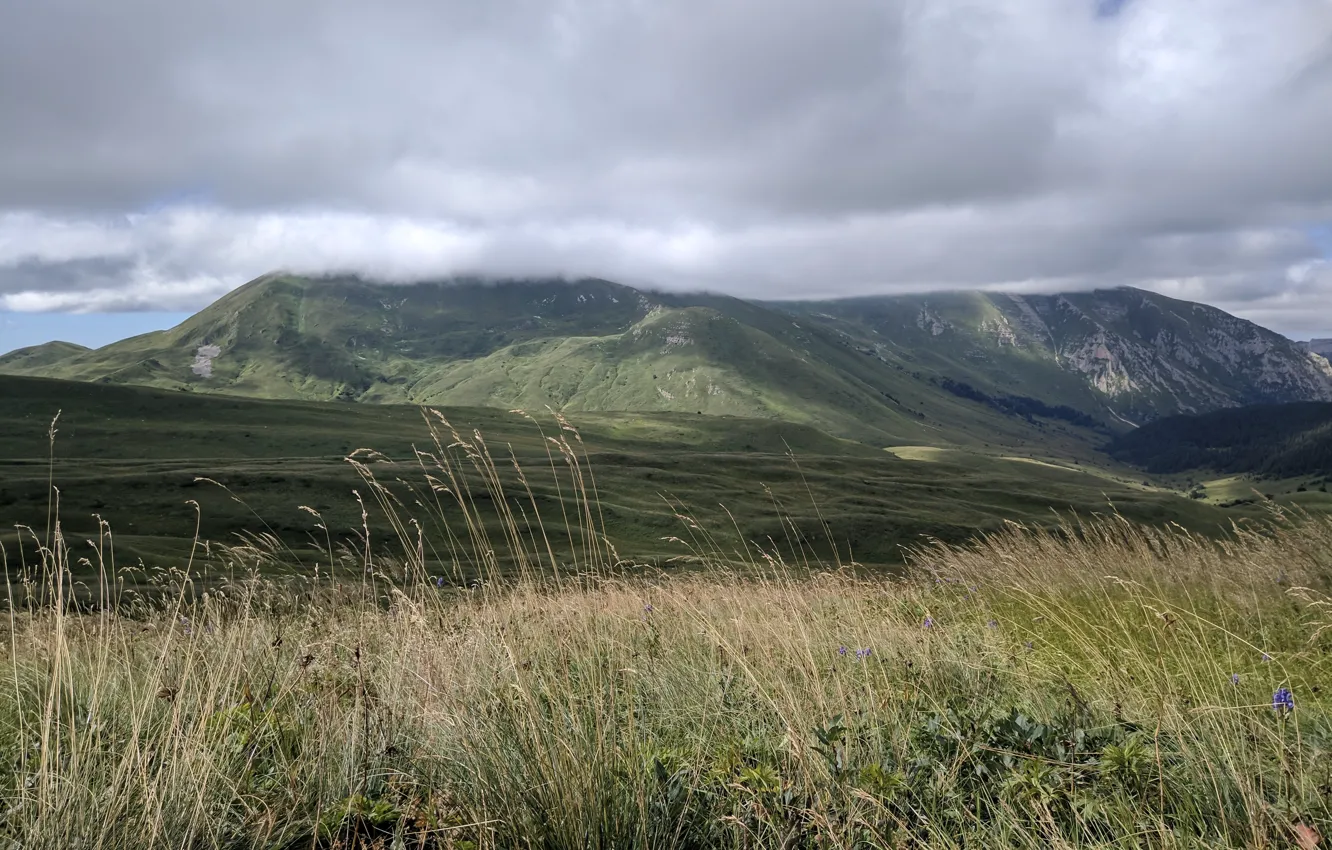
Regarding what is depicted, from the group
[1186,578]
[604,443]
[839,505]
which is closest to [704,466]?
[839,505]

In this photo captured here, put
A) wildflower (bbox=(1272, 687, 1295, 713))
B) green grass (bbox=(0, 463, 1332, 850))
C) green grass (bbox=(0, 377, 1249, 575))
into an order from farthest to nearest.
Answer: green grass (bbox=(0, 377, 1249, 575)), wildflower (bbox=(1272, 687, 1295, 713)), green grass (bbox=(0, 463, 1332, 850))

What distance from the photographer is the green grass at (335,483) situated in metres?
67.8

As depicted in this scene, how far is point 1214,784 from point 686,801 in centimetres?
240

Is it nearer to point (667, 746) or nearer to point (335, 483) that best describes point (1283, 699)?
point (667, 746)

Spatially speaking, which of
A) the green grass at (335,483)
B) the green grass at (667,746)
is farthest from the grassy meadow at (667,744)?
the green grass at (335,483)

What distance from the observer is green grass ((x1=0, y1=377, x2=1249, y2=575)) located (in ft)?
222

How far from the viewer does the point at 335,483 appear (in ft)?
267

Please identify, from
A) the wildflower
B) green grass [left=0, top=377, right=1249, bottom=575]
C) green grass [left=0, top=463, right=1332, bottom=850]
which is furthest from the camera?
green grass [left=0, top=377, right=1249, bottom=575]

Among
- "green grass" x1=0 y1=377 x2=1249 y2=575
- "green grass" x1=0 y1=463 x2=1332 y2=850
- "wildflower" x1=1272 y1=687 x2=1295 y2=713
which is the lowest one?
"green grass" x1=0 y1=377 x2=1249 y2=575

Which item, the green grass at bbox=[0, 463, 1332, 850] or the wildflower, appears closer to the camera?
the green grass at bbox=[0, 463, 1332, 850]

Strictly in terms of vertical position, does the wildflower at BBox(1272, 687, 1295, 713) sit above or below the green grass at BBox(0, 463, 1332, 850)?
above

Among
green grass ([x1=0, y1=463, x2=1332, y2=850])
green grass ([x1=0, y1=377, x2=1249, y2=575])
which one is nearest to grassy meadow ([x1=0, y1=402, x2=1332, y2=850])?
green grass ([x1=0, y1=463, x2=1332, y2=850])

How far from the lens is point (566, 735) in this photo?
3.88m

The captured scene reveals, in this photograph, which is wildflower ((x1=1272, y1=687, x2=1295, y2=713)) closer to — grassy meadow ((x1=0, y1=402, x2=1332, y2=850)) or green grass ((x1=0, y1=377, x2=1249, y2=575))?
grassy meadow ((x1=0, y1=402, x2=1332, y2=850))
